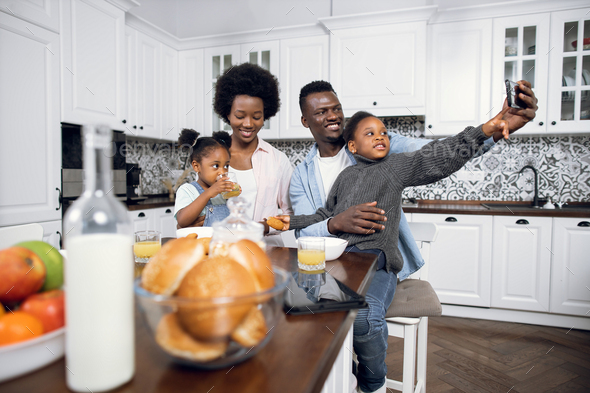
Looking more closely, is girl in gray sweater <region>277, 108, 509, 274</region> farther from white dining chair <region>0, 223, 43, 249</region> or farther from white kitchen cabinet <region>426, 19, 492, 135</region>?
white kitchen cabinet <region>426, 19, 492, 135</region>

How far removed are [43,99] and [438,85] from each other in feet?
9.35

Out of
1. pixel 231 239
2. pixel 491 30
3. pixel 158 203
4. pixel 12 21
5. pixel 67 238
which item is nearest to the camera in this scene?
pixel 67 238

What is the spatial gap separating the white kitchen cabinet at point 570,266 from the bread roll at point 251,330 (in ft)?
9.20

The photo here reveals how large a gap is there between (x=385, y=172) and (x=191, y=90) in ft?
9.00

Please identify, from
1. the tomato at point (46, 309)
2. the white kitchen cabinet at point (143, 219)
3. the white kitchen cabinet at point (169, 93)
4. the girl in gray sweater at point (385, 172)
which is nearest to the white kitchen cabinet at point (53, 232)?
the white kitchen cabinet at point (143, 219)

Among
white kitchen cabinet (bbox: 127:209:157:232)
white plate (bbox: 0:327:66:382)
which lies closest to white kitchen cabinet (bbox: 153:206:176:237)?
white kitchen cabinet (bbox: 127:209:157:232)

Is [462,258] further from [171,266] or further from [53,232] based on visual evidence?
[53,232]

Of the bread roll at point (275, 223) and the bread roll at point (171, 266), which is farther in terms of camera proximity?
the bread roll at point (275, 223)

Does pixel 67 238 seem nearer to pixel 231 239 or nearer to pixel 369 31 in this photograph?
pixel 231 239

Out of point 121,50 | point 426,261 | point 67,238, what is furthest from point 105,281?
point 121,50

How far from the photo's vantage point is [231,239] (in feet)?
1.84

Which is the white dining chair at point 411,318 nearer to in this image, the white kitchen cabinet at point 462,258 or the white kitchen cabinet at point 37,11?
the white kitchen cabinet at point 462,258

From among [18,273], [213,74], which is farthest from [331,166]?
[213,74]

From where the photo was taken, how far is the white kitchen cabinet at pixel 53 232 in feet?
7.20
